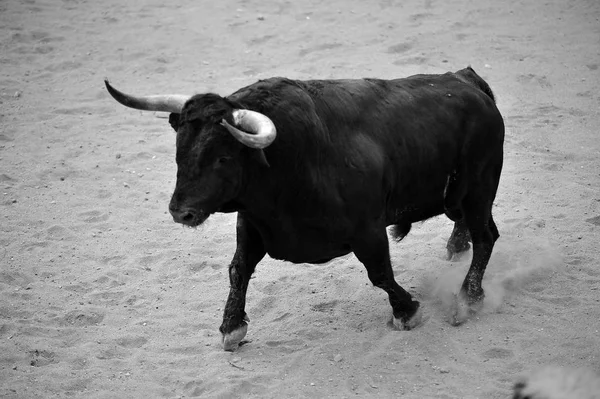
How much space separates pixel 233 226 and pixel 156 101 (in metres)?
2.62

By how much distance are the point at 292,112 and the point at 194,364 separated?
186cm

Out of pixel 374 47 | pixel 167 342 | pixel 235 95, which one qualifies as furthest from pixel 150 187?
pixel 374 47

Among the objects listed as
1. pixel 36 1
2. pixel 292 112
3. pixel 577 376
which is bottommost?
pixel 36 1

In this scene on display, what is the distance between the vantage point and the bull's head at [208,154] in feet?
17.4

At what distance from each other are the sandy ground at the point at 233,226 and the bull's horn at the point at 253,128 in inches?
65.6

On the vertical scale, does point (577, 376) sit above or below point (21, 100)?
above

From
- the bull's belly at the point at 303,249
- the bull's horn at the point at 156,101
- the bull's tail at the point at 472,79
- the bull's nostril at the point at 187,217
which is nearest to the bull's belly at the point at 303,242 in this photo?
the bull's belly at the point at 303,249

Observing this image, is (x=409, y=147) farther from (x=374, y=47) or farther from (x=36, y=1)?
(x=36, y=1)

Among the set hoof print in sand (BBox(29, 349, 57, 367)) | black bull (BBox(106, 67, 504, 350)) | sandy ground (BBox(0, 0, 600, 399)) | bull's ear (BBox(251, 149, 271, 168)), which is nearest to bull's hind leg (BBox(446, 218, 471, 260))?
sandy ground (BBox(0, 0, 600, 399))

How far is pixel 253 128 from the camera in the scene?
5.22 m

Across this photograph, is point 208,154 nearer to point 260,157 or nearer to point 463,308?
point 260,157

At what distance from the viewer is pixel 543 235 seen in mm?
7531

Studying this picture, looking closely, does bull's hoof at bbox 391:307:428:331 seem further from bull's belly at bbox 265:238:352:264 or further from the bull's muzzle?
the bull's muzzle

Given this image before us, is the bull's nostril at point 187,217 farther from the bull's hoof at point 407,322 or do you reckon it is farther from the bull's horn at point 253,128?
the bull's hoof at point 407,322
